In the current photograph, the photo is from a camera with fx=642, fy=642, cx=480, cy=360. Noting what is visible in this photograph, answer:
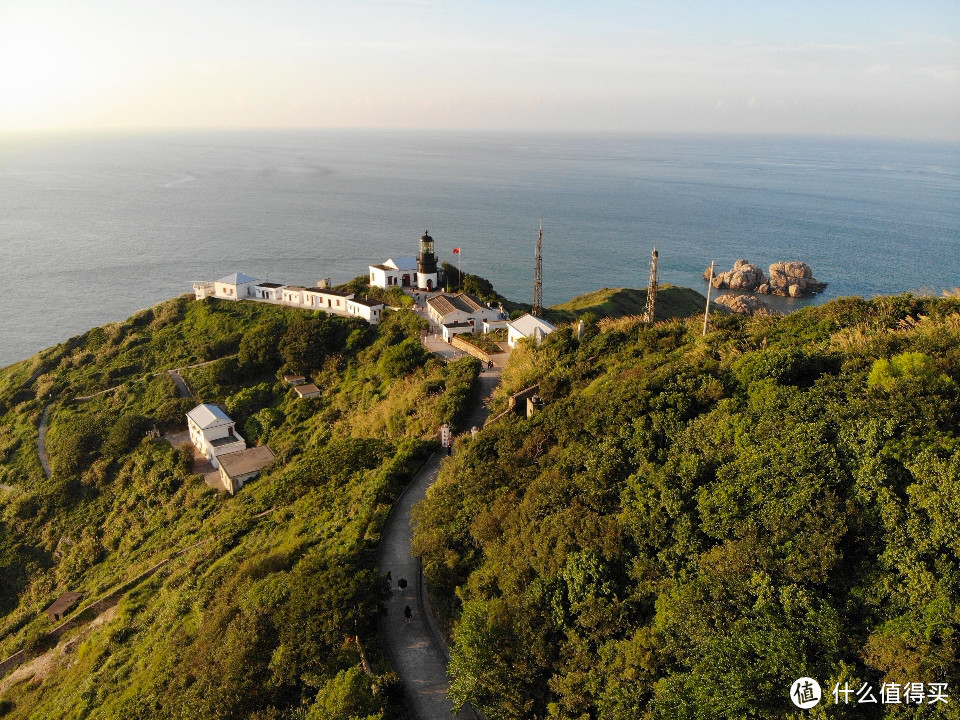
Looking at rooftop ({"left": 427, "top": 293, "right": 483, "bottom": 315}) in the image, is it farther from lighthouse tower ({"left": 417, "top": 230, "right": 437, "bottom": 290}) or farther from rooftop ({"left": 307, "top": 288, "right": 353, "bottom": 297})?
rooftop ({"left": 307, "top": 288, "right": 353, "bottom": 297})

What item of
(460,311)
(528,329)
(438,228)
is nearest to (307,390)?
(460,311)

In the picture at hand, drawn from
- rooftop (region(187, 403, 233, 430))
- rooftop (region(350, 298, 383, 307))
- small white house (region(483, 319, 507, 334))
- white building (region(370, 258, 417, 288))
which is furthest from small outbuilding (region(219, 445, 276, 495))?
white building (region(370, 258, 417, 288))

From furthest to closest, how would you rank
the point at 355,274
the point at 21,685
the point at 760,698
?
1. the point at 355,274
2. the point at 21,685
3. the point at 760,698

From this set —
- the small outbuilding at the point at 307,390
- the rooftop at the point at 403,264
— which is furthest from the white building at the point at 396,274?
the small outbuilding at the point at 307,390

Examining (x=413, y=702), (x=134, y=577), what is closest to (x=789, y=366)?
(x=413, y=702)

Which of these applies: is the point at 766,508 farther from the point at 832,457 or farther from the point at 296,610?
the point at 296,610
